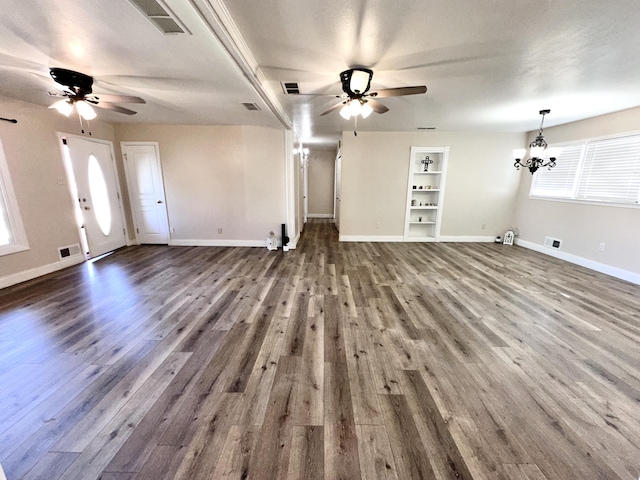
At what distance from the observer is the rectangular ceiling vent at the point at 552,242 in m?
5.12

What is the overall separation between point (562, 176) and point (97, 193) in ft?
29.9

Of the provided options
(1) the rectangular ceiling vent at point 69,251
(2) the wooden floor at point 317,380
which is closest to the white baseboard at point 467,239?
(2) the wooden floor at point 317,380

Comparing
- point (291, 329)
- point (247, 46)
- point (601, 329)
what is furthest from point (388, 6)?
point (601, 329)

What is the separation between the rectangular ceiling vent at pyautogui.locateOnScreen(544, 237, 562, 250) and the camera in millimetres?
5125

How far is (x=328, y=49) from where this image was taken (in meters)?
2.28

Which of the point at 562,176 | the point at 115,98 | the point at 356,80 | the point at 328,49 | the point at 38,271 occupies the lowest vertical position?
the point at 38,271

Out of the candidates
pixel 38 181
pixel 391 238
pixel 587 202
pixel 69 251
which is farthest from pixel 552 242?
pixel 38 181

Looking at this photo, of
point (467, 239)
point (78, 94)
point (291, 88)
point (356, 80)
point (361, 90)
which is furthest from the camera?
point (467, 239)

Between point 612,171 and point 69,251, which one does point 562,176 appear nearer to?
point 612,171

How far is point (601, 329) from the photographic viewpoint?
8.59 feet

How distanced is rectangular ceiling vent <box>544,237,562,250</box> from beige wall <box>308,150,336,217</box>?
659 cm

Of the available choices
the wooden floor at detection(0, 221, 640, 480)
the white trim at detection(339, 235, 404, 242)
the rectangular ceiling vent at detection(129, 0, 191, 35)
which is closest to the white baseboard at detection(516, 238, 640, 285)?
the wooden floor at detection(0, 221, 640, 480)

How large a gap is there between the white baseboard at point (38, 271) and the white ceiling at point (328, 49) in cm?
241

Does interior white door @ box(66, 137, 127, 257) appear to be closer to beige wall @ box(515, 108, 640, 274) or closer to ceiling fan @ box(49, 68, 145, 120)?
ceiling fan @ box(49, 68, 145, 120)
